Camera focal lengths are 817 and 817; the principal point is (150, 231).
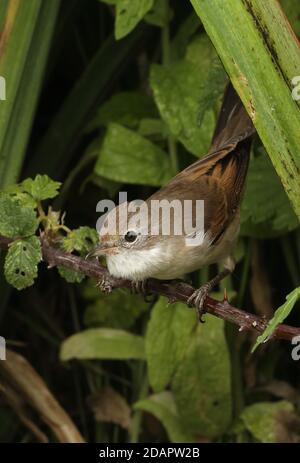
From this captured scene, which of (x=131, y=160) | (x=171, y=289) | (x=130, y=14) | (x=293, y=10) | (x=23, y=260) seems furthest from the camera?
(x=131, y=160)

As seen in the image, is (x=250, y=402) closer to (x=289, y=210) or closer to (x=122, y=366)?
(x=122, y=366)

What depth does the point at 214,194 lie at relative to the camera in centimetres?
291

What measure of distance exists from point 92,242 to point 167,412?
3.30 ft

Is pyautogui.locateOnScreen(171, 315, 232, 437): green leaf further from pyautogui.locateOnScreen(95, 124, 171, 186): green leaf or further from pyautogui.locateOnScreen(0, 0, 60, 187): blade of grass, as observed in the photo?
pyautogui.locateOnScreen(0, 0, 60, 187): blade of grass

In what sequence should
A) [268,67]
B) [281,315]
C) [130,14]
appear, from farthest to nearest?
[130,14] < [268,67] < [281,315]

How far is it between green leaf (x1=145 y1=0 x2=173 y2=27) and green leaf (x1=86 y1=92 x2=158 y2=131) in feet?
1.35

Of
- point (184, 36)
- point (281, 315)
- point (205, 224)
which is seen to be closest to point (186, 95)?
point (184, 36)

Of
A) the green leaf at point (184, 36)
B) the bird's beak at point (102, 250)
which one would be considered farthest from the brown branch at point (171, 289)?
Result: the green leaf at point (184, 36)

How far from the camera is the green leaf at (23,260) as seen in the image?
221cm

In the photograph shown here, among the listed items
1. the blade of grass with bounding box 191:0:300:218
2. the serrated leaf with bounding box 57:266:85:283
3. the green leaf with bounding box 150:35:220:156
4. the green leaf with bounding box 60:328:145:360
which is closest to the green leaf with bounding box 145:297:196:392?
the green leaf with bounding box 60:328:145:360

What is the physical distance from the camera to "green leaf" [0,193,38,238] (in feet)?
7.31

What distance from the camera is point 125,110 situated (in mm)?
3473

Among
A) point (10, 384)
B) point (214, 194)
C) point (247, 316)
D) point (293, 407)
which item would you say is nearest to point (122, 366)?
point (10, 384)

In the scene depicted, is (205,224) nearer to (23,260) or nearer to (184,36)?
(23,260)
